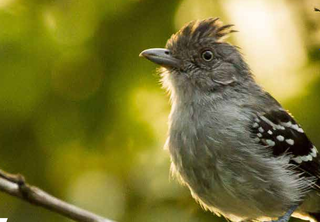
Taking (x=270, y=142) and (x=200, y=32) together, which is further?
(x=200, y=32)

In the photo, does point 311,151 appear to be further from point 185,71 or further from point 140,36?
point 140,36

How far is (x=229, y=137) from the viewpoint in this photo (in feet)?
22.4

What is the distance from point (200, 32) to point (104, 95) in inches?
46.2

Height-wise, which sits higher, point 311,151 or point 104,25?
point 104,25

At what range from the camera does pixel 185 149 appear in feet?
22.4

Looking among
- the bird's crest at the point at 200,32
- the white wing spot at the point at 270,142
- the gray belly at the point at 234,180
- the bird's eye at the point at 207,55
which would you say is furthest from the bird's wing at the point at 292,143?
the bird's crest at the point at 200,32

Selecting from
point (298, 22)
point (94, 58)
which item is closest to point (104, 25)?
point (94, 58)

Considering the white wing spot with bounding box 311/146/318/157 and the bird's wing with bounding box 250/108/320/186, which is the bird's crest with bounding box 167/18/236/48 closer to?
the bird's wing with bounding box 250/108/320/186

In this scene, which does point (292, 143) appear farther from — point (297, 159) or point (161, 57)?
point (161, 57)

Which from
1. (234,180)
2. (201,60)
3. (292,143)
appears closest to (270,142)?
(292,143)

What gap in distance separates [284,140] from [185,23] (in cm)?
152

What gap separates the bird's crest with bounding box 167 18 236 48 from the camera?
291 inches

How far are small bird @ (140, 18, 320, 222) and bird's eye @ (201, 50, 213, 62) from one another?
0.01m

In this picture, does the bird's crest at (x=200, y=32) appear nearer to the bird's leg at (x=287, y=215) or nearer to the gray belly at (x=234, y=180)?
the gray belly at (x=234, y=180)
